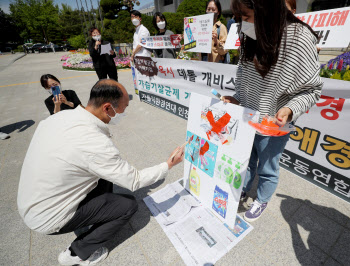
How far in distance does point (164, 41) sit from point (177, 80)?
102 centimetres

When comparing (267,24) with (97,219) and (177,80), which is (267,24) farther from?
(177,80)

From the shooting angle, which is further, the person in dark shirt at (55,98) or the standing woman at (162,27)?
the standing woman at (162,27)

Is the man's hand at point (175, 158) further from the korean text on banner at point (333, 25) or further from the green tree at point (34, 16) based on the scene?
the green tree at point (34, 16)

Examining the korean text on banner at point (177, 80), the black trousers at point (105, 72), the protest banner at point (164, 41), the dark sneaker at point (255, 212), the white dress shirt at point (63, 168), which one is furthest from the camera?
the black trousers at point (105, 72)

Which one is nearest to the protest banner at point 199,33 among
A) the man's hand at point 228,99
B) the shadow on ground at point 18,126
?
the man's hand at point 228,99

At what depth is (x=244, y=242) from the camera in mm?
1644

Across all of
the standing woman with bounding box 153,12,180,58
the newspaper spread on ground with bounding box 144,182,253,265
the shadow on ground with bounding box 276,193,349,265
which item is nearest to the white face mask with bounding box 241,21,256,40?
the newspaper spread on ground with bounding box 144,182,253,265

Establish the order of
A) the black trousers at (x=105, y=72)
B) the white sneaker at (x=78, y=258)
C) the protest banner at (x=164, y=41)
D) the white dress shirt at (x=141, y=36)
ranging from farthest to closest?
1. the black trousers at (x=105, y=72)
2. the white dress shirt at (x=141, y=36)
3. the protest banner at (x=164, y=41)
4. the white sneaker at (x=78, y=258)

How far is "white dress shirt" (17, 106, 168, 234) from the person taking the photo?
1206 millimetres

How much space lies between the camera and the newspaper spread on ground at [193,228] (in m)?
1.56

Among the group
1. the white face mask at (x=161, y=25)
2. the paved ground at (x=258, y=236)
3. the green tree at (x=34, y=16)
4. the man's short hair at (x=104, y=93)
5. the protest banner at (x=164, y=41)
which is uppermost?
the green tree at (x=34, y=16)

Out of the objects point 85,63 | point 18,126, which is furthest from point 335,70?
point 85,63

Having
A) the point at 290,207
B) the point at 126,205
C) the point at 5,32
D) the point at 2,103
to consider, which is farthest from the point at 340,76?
the point at 5,32

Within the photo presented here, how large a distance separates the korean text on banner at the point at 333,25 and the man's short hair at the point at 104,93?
2707 mm
